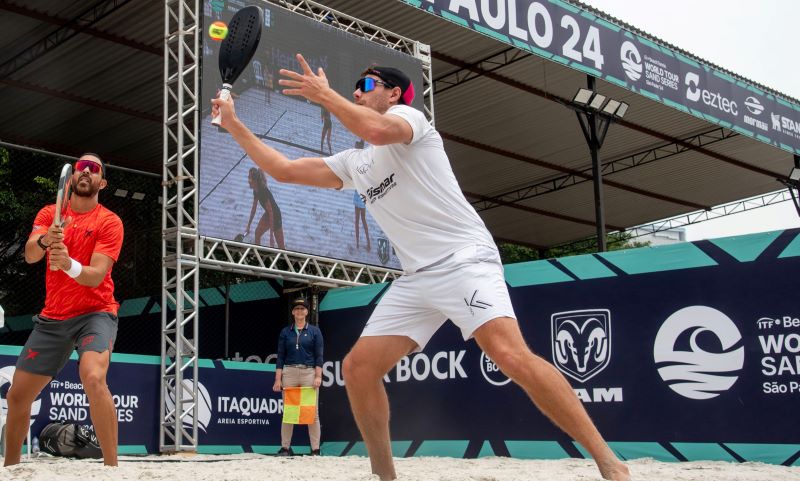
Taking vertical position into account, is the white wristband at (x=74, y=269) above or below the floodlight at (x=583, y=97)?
below

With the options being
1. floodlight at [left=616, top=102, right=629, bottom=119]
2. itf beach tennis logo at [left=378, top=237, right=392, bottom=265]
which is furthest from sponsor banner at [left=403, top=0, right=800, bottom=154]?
itf beach tennis logo at [left=378, top=237, right=392, bottom=265]

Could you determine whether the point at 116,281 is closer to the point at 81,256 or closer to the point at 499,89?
the point at 499,89

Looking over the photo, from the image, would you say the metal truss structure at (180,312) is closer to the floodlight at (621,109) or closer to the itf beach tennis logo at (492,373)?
the itf beach tennis logo at (492,373)

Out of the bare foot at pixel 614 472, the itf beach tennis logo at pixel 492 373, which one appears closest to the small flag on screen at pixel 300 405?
the itf beach tennis logo at pixel 492 373

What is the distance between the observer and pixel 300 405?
985cm

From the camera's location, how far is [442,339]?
29.9 feet

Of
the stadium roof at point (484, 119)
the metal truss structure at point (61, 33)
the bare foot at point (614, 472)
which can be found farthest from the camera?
the stadium roof at point (484, 119)

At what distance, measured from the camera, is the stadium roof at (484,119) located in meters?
14.2

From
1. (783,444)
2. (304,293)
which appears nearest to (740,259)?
(783,444)

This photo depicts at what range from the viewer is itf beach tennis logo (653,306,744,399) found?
7039mm

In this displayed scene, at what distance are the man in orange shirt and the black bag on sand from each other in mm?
3643

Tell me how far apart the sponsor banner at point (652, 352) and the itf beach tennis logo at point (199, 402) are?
2464 millimetres

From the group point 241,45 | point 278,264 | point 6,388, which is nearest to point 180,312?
point 6,388

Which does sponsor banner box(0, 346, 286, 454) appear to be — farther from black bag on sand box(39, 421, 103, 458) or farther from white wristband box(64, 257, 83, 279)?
white wristband box(64, 257, 83, 279)
